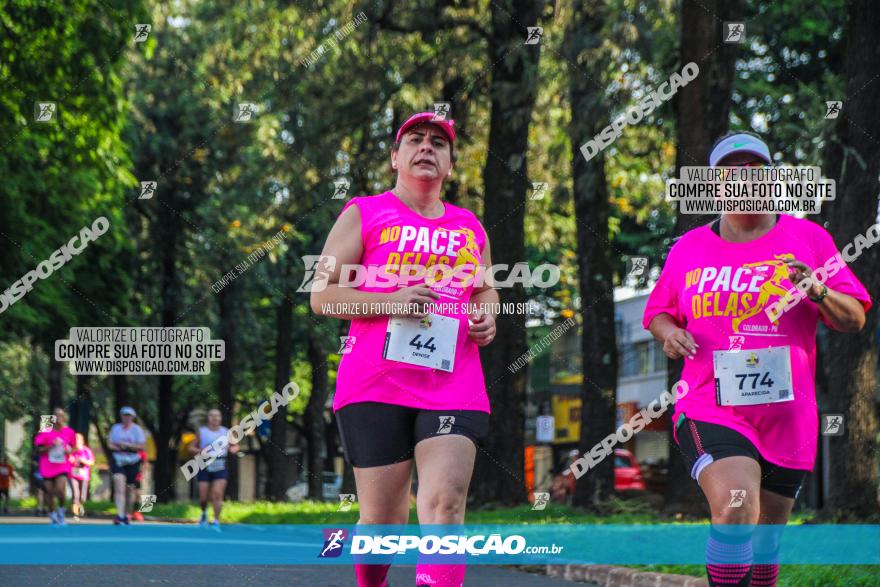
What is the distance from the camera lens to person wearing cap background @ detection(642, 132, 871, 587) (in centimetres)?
570

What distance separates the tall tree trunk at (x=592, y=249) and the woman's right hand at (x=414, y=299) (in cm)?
1255

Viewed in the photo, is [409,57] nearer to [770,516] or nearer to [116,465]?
[116,465]

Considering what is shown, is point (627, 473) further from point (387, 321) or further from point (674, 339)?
point (387, 321)

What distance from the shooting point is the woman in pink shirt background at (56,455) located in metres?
21.0

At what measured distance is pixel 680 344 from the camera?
19.6 ft

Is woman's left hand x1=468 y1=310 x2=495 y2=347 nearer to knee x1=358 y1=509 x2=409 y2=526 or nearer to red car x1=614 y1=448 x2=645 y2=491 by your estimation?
knee x1=358 y1=509 x2=409 y2=526

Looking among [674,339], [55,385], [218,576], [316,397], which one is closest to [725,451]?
[674,339]

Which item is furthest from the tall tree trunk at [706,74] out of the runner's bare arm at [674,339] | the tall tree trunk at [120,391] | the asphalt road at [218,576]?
the tall tree trunk at [120,391]

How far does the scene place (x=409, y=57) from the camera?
77.6 feet

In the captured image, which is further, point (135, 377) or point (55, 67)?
point (135, 377)

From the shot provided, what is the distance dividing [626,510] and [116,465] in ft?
23.6

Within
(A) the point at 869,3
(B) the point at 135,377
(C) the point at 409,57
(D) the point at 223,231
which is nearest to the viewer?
(A) the point at 869,3

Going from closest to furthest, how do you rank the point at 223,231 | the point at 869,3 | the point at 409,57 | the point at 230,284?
the point at 869,3
the point at 409,57
the point at 223,231
the point at 230,284

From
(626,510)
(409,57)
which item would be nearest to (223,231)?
(409,57)
